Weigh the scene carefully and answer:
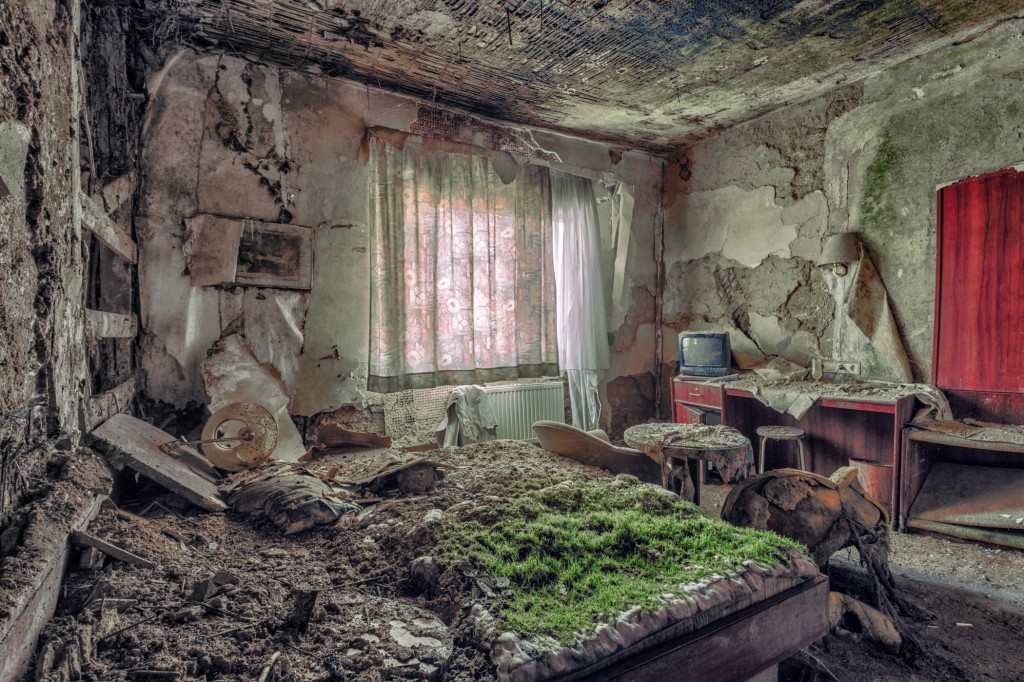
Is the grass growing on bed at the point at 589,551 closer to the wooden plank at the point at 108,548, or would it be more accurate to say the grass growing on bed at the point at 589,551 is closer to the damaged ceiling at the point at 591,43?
the wooden plank at the point at 108,548

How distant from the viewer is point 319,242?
3.71 meters

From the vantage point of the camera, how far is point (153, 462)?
224 cm

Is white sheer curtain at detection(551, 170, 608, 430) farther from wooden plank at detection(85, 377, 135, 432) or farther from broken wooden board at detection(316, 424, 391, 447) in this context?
wooden plank at detection(85, 377, 135, 432)

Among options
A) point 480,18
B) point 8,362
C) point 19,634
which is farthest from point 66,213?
point 480,18

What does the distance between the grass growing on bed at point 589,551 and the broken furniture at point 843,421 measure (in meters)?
2.02

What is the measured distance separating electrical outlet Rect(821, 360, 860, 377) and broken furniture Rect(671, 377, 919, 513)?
12.6 inches

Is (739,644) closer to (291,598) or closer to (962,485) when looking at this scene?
(291,598)

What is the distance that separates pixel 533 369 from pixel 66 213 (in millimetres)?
3346

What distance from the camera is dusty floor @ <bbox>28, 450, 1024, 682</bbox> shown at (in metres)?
1.16

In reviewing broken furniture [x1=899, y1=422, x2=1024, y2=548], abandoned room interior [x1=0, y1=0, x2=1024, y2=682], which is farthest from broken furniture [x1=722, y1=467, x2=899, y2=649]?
broken furniture [x1=899, y1=422, x2=1024, y2=548]

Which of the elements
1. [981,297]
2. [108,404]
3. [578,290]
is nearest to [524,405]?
[578,290]

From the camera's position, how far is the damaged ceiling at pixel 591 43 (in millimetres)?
2877

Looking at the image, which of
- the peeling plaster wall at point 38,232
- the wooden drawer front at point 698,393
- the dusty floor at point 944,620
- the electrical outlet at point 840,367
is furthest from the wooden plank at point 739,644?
the electrical outlet at point 840,367

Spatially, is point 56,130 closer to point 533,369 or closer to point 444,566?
point 444,566
